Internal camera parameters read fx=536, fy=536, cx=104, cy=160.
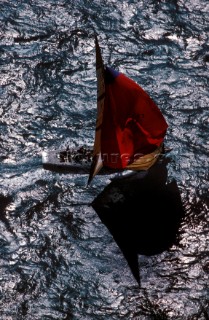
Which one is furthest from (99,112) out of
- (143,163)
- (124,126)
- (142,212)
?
(142,212)

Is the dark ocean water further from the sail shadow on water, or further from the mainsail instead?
the mainsail

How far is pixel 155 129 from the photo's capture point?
A: 21.4 meters

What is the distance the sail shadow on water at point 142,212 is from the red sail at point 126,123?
1.76 meters

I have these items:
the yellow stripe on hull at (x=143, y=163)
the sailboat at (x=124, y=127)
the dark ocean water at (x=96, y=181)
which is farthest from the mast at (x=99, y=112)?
the dark ocean water at (x=96, y=181)

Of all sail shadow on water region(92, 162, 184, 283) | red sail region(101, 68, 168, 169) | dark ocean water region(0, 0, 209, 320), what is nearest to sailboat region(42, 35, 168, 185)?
red sail region(101, 68, 168, 169)

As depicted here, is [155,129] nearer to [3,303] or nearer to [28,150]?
[28,150]

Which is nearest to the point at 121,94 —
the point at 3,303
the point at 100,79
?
the point at 100,79

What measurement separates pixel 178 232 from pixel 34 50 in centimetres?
1385

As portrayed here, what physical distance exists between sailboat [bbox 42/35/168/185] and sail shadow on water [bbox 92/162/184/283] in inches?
48.4

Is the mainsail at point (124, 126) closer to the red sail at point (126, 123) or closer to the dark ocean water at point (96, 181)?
the red sail at point (126, 123)

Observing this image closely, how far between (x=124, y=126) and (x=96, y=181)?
3.54 metres

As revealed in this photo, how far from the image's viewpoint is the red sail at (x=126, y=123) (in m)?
20.1

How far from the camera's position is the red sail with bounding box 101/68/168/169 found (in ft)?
66.1

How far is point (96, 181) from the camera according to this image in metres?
23.3
